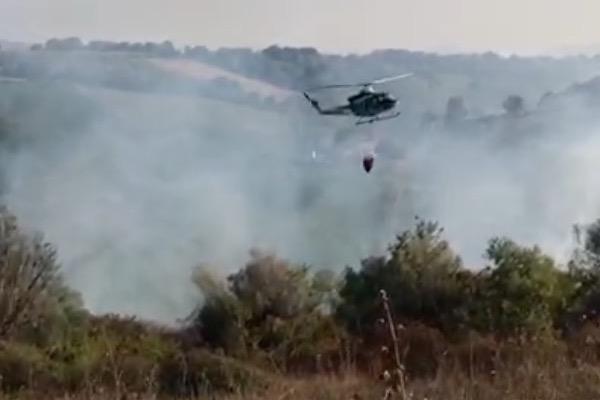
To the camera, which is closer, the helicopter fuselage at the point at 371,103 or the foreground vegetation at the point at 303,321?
the foreground vegetation at the point at 303,321

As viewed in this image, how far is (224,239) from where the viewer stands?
797 centimetres

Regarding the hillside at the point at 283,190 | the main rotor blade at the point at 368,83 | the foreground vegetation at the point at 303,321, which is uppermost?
the main rotor blade at the point at 368,83

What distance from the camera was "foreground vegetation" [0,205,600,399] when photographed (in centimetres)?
526

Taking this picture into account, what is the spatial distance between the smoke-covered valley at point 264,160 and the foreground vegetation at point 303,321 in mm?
574

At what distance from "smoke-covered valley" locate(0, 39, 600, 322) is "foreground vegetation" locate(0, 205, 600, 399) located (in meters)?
0.57

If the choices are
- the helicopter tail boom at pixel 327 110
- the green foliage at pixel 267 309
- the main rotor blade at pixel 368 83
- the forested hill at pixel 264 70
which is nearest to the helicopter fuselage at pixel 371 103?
the helicopter tail boom at pixel 327 110

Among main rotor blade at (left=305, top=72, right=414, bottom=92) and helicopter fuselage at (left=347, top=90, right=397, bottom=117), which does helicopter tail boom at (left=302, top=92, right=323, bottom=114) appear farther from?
helicopter fuselage at (left=347, top=90, right=397, bottom=117)

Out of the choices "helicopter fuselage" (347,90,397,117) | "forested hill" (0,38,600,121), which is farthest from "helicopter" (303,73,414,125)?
"forested hill" (0,38,600,121)

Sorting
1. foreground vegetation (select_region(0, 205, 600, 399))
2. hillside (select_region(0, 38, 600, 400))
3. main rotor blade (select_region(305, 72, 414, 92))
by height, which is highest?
main rotor blade (select_region(305, 72, 414, 92))

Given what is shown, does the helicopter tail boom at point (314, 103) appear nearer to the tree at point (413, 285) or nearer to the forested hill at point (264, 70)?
the forested hill at point (264, 70)

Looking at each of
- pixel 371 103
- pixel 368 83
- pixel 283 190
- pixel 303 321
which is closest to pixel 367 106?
pixel 371 103

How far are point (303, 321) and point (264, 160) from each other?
1.68 meters

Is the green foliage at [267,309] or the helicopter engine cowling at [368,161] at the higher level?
the helicopter engine cowling at [368,161]

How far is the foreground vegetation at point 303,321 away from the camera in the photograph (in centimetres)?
526
